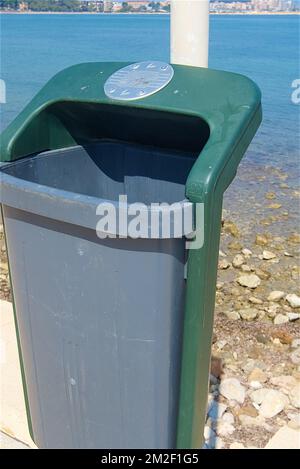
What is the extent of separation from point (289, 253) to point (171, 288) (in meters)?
3.67

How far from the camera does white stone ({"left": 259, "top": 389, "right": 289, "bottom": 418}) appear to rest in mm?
2627

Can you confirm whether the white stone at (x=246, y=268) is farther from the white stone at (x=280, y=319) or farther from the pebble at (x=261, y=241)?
the white stone at (x=280, y=319)

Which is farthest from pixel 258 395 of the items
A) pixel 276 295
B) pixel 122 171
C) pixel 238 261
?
pixel 238 261

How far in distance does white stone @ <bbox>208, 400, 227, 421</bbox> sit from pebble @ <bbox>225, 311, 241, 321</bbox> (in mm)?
955

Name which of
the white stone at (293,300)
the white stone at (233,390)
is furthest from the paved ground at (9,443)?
the white stone at (293,300)

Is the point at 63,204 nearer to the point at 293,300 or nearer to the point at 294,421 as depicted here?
the point at 294,421

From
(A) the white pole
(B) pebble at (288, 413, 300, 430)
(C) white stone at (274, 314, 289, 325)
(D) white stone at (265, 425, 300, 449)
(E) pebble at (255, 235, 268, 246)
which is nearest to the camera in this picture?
(A) the white pole

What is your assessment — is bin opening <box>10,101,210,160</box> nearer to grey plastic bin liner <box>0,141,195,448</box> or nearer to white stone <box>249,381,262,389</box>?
grey plastic bin liner <box>0,141,195,448</box>

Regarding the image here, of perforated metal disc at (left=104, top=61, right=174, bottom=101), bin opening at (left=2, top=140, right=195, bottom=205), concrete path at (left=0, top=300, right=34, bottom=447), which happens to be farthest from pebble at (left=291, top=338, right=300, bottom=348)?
perforated metal disc at (left=104, top=61, right=174, bottom=101)

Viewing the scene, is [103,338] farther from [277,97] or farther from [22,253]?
[277,97]

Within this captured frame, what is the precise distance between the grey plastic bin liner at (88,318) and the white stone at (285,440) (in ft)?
2.85

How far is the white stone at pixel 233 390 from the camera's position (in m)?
2.73
